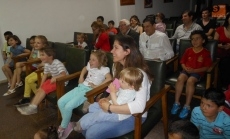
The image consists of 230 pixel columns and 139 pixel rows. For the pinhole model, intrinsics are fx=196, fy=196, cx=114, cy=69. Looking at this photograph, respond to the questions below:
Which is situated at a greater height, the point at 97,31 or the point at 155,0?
the point at 155,0

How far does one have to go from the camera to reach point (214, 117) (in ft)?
4.94

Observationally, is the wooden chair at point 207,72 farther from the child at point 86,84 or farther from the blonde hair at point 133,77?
the blonde hair at point 133,77

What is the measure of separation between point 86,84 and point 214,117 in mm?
1320

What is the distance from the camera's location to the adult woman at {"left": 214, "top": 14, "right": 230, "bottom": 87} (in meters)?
2.99

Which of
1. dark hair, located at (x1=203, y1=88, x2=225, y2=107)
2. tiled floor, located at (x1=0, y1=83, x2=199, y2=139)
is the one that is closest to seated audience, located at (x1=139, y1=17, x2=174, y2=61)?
tiled floor, located at (x1=0, y1=83, x2=199, y2=139)

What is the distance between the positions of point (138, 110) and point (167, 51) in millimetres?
1663

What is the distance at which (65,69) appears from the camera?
2602mm

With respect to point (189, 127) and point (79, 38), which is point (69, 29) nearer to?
point (79, 38)

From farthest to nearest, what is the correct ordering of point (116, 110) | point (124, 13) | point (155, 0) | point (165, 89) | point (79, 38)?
point (155, 0) < point (124, 13) < point (79, 38) < point (165, 89) < point (116, 110)

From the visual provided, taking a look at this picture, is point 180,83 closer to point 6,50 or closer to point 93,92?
point 93,92

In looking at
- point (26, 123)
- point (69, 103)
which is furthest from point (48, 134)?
point (26, 123)

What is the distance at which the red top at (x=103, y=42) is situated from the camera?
3546mm

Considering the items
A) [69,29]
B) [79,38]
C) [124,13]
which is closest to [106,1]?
[124,13]

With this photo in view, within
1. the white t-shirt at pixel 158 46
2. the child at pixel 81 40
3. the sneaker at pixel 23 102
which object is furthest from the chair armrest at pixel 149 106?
the child at pixel 81 40
